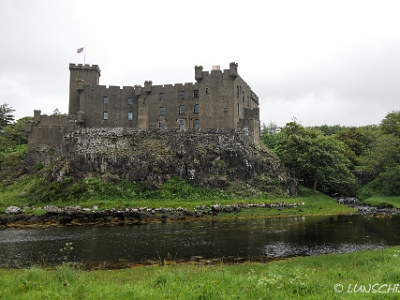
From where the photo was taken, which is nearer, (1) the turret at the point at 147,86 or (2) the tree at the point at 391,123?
(1) the turret at the point at 147,86

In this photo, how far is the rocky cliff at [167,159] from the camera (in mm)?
56906

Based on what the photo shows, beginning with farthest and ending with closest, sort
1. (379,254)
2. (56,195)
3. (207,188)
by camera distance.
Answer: (207,188) < (56,195) < (379,254)

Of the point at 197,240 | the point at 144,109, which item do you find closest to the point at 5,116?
the point at 144,109

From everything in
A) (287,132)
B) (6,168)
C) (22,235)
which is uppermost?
(287,132)

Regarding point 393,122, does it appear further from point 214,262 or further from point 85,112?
point 214,262

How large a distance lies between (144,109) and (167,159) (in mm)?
12800

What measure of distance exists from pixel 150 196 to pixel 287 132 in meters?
35.5

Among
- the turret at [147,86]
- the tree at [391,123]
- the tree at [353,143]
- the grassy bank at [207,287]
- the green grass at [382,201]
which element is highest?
the turret at [147,86]

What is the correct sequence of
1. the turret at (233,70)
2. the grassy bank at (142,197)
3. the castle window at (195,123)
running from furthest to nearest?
the castle window at (195,123) → the turret at (233,70) → the grassy bank at (142,197)

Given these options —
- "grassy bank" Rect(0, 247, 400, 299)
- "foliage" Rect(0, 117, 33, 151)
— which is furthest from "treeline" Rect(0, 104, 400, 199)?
"grassy bank" Rect(0, 247, 400, 299)

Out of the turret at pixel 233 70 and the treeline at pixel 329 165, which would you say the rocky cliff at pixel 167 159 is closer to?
the treeline at pixel 329 165

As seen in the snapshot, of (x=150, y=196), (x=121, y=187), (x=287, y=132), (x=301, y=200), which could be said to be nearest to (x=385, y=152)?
(x=287, y=132)

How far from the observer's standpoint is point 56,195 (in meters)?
52.0

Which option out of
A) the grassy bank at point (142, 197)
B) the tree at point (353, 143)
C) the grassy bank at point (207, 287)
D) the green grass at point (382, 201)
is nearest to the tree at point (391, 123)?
the tree at point (353, 143)
